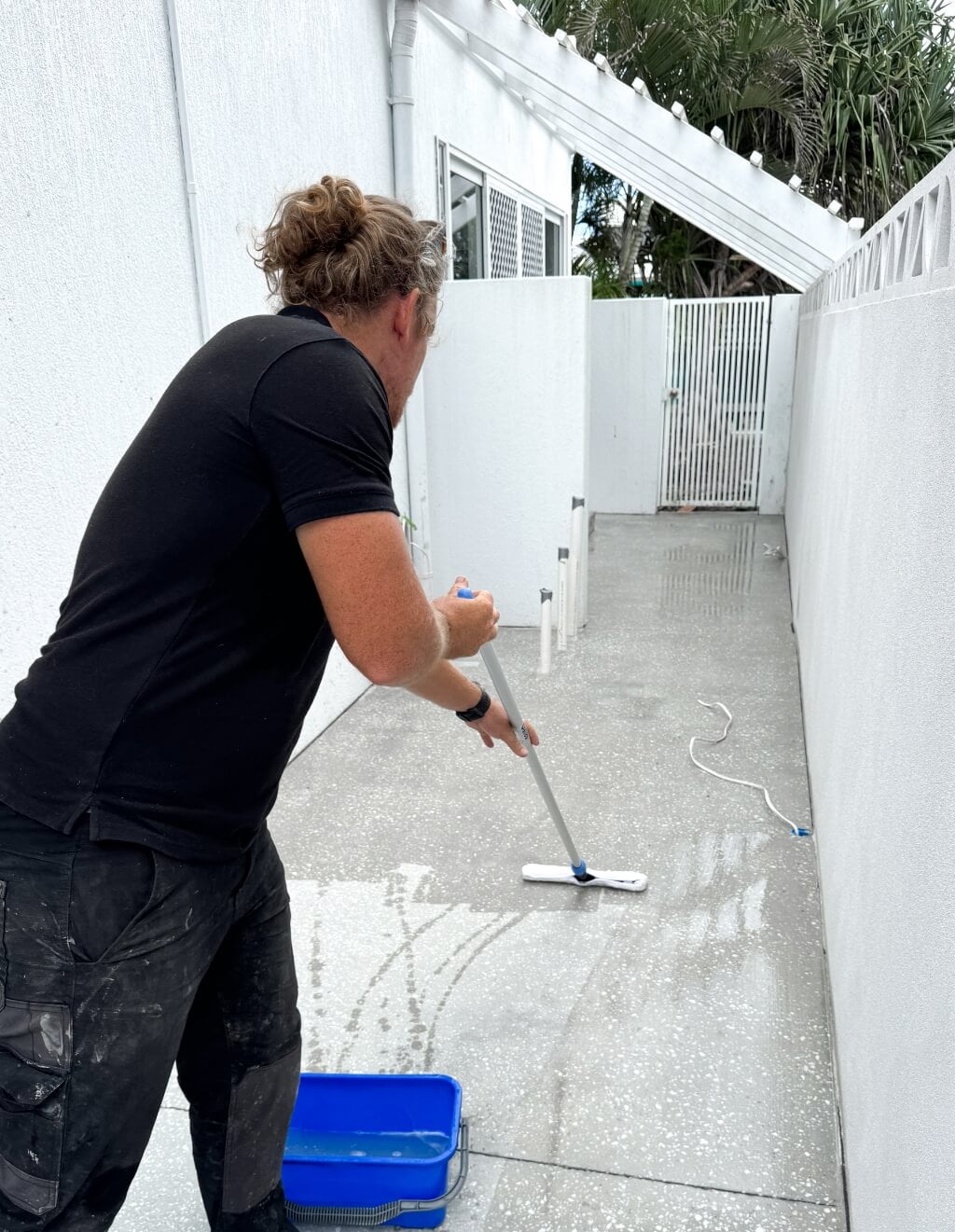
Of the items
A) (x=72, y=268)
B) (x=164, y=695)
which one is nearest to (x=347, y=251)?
(x=164, y=695)

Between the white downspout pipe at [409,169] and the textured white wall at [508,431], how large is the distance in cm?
17

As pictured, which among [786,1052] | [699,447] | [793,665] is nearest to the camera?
[786,1052]

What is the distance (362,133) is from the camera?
15.2 feet

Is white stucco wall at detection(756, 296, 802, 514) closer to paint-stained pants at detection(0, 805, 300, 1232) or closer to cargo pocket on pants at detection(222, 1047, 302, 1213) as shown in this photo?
cargo pocket on pants at detection(222, 1047, 302, 1213)

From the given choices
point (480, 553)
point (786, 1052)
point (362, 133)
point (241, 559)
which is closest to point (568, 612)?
point (480, 553)

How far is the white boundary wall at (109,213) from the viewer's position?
247 centimetres

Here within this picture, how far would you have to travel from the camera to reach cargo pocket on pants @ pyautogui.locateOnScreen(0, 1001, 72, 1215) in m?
1.26

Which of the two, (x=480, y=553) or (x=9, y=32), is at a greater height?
(x=9, y=32)

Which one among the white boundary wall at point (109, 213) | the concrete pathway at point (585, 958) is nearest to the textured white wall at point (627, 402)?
the concrete pathway at point (585, 958)

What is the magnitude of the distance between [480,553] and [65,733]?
449 centimetres

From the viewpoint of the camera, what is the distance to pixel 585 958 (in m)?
2.70

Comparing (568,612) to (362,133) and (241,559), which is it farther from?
(241,559)

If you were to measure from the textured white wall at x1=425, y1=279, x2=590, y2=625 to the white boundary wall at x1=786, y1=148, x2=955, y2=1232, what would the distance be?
91.5 inches

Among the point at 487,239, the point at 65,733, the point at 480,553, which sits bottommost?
the point at 480,553
